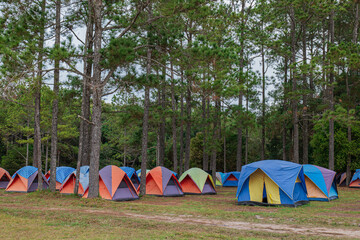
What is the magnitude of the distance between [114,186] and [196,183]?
5.49 m

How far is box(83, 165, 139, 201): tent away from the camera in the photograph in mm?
13562

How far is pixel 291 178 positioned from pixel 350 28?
1885cm

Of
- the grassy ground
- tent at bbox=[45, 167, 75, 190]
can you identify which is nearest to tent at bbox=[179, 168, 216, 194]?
the grassy ground

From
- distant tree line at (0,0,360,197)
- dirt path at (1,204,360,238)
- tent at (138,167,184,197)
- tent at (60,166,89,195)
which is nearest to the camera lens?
dirt path at (1,204,360,238)

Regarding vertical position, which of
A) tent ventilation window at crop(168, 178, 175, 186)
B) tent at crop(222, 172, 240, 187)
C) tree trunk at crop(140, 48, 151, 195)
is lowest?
tent at crop(222, 172, 240, 187)

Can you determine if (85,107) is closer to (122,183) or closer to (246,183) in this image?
(122,183)

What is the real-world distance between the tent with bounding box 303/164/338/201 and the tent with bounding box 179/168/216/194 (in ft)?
17.7

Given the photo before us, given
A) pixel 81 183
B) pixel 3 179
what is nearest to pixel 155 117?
pixel 81 183

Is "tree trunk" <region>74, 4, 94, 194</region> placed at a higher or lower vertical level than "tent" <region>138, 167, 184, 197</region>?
higher

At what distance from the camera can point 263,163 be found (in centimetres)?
1299

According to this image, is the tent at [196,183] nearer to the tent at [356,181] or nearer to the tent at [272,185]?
the tent at [272,185]

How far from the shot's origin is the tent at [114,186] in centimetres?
1356

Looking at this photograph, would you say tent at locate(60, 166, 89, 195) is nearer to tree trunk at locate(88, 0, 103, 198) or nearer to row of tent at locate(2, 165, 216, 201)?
row of tent at locate(2, 165, 216, 201)

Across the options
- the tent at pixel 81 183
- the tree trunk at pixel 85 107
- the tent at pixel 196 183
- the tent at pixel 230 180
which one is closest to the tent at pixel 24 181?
the tent at pixel 81 183
